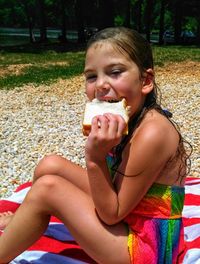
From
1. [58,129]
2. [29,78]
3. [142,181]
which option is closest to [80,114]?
[58,129]

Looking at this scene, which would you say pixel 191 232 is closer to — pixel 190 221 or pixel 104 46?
pixel 190 221

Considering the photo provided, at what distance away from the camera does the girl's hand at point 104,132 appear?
2.33 metres

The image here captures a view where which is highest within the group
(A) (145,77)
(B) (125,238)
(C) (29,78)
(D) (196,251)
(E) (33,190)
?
(A) (145,77)

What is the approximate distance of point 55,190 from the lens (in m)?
2.67

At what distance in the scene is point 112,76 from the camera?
2.62 metres

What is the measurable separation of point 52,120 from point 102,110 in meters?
5.75

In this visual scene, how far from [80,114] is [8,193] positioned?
392 cm

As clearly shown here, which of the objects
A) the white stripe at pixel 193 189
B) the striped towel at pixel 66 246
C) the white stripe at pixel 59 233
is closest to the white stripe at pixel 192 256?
the striped towel at pixel 66 246

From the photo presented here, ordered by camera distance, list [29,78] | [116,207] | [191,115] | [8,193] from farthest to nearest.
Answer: [29,78], [191,115], [8,193], [116,207]

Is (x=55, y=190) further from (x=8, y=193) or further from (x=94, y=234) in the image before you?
(x=8, y=193)

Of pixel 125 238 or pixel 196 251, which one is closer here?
pixel 125 238

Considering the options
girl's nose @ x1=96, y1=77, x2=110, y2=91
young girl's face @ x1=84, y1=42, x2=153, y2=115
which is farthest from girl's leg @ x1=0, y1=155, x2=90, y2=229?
girl's nose @ x1=96, y1=77, x2=110, y2=91

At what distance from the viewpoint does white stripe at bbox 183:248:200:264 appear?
A: 121 inches

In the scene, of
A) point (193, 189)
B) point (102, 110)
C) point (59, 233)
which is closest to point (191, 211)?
point (193, 189)
